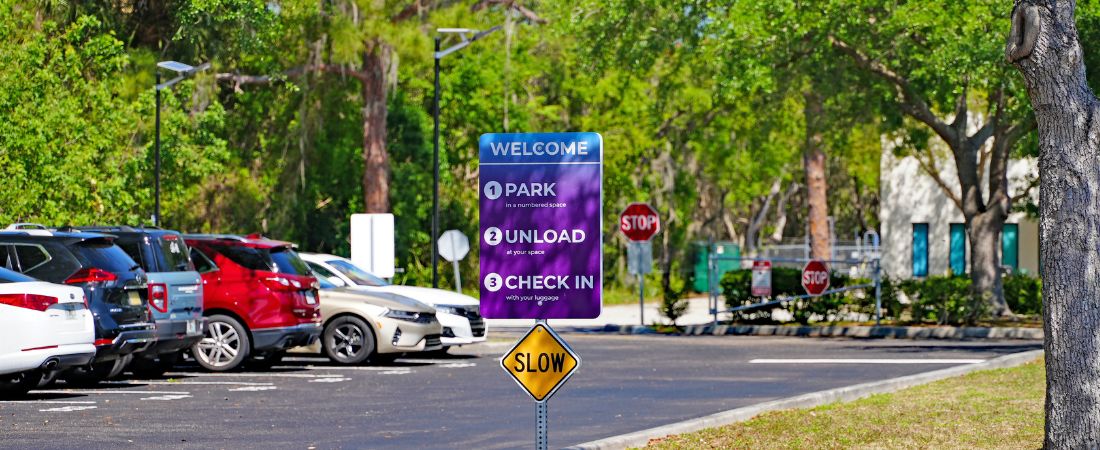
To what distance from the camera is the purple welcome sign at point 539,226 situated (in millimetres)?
10242

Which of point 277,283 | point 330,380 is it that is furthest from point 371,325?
point 330,380

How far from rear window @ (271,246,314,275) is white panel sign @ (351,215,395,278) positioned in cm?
831

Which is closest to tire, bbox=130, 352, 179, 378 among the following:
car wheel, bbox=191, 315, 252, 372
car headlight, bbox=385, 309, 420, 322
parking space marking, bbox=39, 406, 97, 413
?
car wheel, bbox=191, 315, 252, 372

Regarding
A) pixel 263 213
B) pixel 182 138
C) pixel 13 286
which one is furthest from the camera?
pixel 263 213

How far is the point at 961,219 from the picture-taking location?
58.9 m

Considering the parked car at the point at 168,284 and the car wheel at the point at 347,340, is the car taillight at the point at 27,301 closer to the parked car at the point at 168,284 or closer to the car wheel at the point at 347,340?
the parked car at the point at 168,284

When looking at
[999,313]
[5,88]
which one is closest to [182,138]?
[5,88]

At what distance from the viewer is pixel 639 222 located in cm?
3544

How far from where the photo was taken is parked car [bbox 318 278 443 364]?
77.3 feet

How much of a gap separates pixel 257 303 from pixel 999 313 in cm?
1759

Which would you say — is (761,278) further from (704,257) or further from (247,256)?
(704,257)

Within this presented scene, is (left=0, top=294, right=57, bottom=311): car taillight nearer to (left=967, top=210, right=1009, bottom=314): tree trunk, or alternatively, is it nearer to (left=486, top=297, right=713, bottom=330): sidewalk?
(left=486, top=297, right=713, bottom=330): sidewalk

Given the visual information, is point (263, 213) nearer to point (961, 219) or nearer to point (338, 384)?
point (961, 219)

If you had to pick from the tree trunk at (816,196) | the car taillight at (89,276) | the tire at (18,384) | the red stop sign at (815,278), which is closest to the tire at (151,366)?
the tire at (18,384)
